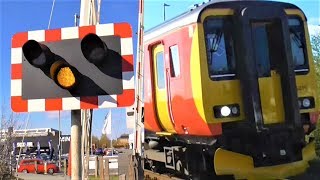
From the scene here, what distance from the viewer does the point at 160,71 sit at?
1042cm

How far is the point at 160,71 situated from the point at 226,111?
7.51 ft

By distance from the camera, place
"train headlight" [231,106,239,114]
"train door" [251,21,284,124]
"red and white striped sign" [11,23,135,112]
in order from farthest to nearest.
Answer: "train door" [251,21,284,124] → "train headlight" [231,106,239,114] → "red and white striped sign" [11,23,135,112]

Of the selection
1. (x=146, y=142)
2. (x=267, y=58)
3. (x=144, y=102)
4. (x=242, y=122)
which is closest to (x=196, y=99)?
(x=242, y=122)

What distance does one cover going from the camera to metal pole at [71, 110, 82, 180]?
3965 mm

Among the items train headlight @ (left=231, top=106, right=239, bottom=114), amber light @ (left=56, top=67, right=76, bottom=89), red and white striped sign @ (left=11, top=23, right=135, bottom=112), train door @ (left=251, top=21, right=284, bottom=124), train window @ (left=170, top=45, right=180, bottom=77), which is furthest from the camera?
train window @ (left=170, top=45, right=180, bottom=77)

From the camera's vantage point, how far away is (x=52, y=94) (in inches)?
155

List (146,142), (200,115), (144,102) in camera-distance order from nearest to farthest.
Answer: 1. (200,115)
2. (144,102)
3. (146,142)

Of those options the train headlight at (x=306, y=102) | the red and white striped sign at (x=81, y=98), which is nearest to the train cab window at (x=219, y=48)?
the train headlight at (x=306, y=102)

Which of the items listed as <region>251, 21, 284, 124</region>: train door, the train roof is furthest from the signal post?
<region>251, 21, 284, 124</region>: train door

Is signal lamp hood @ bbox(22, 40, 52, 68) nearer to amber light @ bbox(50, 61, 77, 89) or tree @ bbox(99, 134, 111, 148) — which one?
amber light @ bbox(50, 61, 77, 89)

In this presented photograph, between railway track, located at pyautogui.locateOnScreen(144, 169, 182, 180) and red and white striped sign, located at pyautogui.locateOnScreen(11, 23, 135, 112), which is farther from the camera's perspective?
railway track, located at pyautogui.locateOnScreen(144, 169, 182, 180)

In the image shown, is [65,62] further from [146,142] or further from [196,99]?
[146,142]

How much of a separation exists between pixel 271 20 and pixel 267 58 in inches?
28.5

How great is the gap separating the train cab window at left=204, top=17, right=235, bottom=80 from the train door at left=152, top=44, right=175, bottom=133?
1.53 m
